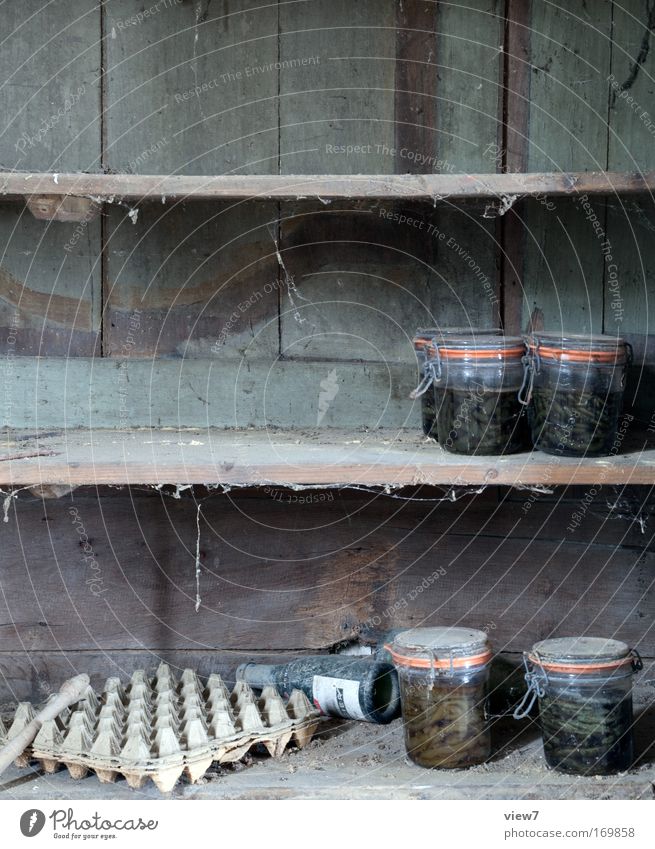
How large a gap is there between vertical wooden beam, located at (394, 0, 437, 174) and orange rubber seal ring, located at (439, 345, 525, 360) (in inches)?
16.0

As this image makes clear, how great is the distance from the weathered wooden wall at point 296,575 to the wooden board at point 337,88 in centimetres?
63

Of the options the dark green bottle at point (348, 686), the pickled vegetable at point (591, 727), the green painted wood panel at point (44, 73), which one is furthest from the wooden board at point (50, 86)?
the pickled vegetable at point (591, 727)

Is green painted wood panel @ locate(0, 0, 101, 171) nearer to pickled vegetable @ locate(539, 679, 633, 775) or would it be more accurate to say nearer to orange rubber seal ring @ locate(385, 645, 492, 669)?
orange rubber seal ring @ locate(385, 645, 492, 669)

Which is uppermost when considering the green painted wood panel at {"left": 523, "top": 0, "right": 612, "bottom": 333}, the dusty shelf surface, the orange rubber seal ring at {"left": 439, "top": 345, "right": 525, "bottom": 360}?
the green painted wood panel at {"left": 523, "top": 0, "right": 612, "bottom": 333}

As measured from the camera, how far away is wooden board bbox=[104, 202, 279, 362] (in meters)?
2.18

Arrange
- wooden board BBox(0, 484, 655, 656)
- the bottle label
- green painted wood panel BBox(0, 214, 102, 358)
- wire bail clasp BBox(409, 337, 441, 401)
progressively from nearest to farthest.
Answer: wire bail clasp BBox(409, 337, 441, 401), the bottle label, green painted wood panel BBox(0, 214, 102, 358), wooden board BBox(0, 484, 655, 656)

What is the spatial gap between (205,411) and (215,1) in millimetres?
735

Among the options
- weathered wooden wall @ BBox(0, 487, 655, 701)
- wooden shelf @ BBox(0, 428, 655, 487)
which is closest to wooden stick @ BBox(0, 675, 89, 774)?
weathered wooden wall @ BBox(0, 487, 655, 701)

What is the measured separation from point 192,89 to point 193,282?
1.13 feet

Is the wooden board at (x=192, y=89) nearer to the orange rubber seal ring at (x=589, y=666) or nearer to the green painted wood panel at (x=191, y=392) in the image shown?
the green painted wood panel at (x=191, y=392)

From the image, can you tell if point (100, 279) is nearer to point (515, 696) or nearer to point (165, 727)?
point (165, 727)

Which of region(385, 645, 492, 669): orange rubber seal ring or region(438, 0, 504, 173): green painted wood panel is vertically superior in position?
region(438, 0, 504, 173): green painted wood panel

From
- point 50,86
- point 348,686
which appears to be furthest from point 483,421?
point 50,86

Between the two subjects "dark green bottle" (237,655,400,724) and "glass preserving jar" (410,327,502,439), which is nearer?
"glass preserving jar" (410,327,502,439)
